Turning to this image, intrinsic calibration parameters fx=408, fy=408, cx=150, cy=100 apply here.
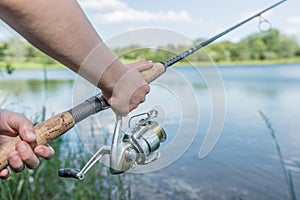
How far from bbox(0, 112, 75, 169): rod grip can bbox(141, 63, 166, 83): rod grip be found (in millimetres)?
225

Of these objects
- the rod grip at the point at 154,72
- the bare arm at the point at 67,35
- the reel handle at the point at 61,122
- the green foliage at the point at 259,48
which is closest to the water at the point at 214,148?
the rod grip at the point at 154,72

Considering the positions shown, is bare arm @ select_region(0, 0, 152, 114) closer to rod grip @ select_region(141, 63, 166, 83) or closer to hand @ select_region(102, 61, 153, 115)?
hand @ select_region(102, 61, 153, 115)

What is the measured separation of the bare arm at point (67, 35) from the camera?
63 cm

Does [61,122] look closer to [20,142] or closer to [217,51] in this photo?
[20,142]

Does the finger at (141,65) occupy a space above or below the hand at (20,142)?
above

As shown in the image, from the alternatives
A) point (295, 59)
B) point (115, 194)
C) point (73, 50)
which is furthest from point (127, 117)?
point (295, 59)

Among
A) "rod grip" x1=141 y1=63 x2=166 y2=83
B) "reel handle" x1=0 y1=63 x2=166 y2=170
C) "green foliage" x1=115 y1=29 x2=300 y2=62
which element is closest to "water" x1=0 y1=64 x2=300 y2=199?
"rod grip" x1=141 y1=63 x2=166 y2=83

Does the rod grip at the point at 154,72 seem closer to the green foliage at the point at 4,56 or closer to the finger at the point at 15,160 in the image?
the finger at the point at 15,160

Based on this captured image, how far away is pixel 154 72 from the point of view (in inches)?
42.7

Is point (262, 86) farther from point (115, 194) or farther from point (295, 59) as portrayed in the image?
point (115, 194)

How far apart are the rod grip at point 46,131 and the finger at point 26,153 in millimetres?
14

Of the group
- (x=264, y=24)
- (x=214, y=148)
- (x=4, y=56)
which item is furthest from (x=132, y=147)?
(x=214, y=148)

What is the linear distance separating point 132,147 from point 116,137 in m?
0.06

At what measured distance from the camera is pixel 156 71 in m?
1.10
